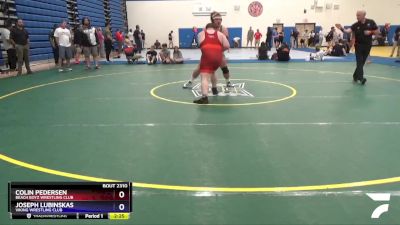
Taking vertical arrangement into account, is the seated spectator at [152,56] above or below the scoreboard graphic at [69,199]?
above

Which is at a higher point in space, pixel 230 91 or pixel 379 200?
pixel 230 91

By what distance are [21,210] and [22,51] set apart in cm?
1137

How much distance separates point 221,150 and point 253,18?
29.3m

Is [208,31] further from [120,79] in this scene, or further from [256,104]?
[120,79]

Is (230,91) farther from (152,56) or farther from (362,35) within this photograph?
(152,56)

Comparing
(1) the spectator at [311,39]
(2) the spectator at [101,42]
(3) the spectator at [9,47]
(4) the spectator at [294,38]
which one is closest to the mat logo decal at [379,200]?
(3) the spectator at [9,47]

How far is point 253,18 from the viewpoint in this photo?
31734 millimetres

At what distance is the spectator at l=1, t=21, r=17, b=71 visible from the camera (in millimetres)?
12133

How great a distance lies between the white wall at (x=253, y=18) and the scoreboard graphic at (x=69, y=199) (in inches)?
1219

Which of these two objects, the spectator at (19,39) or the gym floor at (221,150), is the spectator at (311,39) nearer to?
the gym floor at (221,150)

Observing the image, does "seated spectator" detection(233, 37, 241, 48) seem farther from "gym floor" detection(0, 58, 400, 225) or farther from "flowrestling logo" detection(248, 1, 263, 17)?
"gym floor" detection(0, 58, 400, 225)

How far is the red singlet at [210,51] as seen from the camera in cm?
702

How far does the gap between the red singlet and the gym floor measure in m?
0.83

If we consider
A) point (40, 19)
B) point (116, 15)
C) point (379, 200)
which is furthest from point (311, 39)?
point (379, 200)
